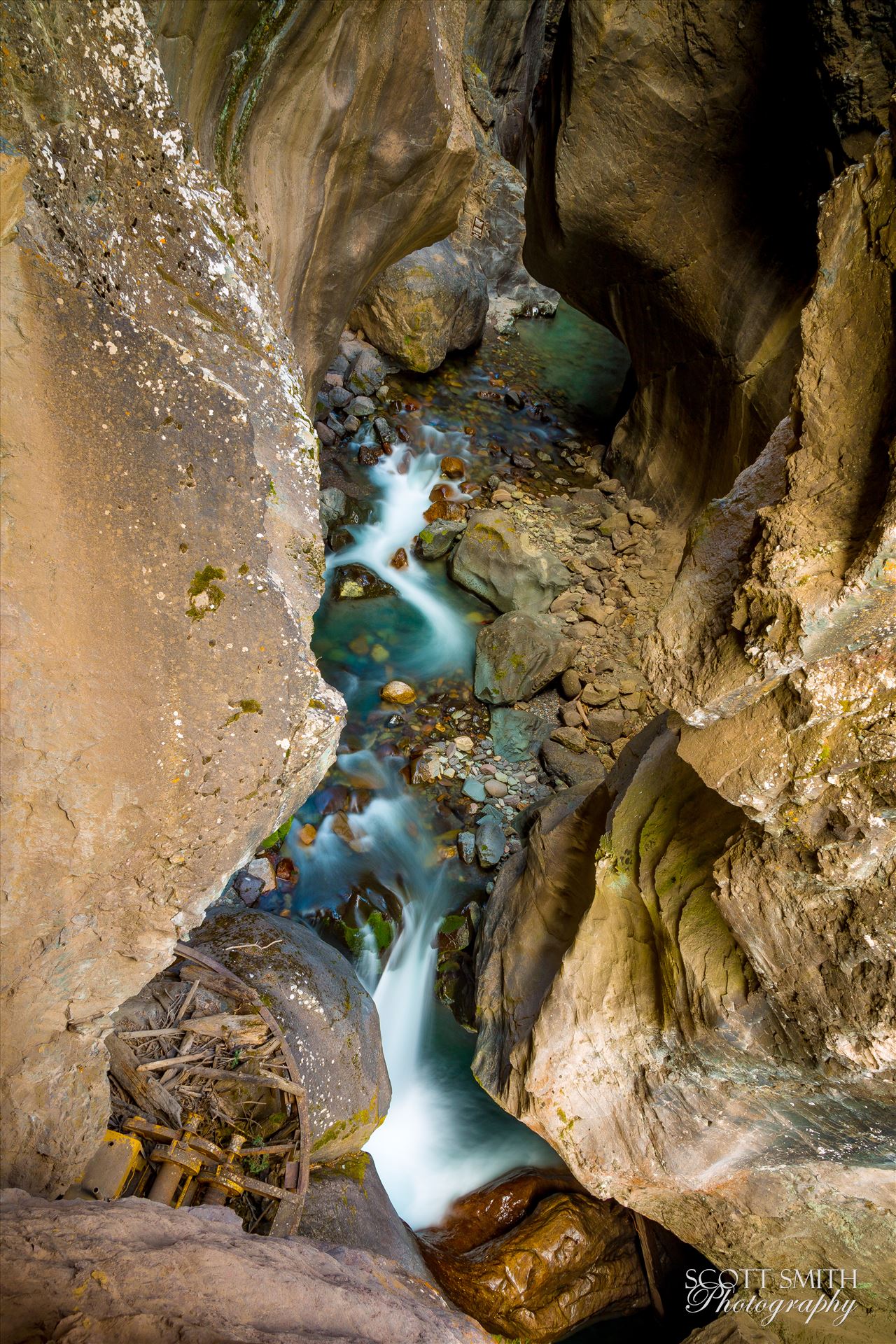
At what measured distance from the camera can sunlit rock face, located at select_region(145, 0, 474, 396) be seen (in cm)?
303

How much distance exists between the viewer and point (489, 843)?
563 cm

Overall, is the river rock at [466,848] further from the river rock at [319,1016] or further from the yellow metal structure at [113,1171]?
the yellow metal structure at [113,1171]

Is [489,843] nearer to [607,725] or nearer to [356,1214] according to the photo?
[607,725]

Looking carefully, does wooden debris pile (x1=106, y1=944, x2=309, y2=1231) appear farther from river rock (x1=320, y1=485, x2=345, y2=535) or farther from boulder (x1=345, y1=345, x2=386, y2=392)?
boulder (x1=345, y1=345, x2=386, y2=392)

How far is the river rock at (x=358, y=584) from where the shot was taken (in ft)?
23.9

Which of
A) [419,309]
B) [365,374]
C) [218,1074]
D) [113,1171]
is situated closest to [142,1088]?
[218,1074]

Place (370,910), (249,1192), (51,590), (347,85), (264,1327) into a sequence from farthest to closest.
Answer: (370,910)
(347,85)
(249,1192)
(51,590)
(264,1327)

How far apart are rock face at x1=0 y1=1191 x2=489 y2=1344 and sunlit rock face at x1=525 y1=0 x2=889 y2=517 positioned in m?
5.97

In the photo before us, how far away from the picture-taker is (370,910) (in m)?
5.30

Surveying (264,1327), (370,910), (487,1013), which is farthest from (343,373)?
(264,1327)

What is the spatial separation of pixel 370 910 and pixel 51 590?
3.79 meters

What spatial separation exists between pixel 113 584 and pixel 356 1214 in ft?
11.0

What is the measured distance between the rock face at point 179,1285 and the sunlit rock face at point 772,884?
1.53 m

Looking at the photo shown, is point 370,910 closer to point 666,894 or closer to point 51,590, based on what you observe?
point 666,894
